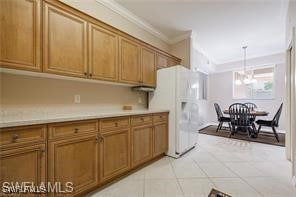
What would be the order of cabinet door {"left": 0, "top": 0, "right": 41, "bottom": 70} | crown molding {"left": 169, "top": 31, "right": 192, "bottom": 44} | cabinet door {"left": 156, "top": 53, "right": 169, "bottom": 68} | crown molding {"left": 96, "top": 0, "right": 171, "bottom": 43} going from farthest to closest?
crown molding {"left": 169, "top": 31, "right": 192, "bottom": 44} < cabinet door {"left": 156, "top": 53, "right": 169, "bottom": 68} < crown molding {"left": 96, "top": 0, "right": 171, "bottom": 43} < cabinet door {"left": 0, "top": 0, "right": 41, "bottom": 70}

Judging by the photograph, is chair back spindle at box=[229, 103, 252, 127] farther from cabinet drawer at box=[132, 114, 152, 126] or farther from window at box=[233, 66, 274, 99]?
cabinet drawer at box=[132, 114, 152, 126]

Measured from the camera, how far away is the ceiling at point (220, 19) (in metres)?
2.82

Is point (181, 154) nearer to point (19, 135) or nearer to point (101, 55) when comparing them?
point (101, 55)

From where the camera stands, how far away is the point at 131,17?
3172 mm

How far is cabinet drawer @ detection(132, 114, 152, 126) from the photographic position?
92.5 inches

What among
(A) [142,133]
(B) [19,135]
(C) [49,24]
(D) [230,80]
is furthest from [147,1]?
(D) [230,80]

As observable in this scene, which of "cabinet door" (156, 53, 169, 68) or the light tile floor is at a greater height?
"cabinet door" (156, 53, 169, 68)

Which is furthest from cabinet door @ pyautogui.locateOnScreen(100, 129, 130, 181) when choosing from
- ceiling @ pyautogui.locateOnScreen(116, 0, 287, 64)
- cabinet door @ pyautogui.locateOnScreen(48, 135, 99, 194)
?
ceiling @ pyautogui.locateOnScreen(116, 0, 287, 64)

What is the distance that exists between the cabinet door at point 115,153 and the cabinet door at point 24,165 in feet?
2.14

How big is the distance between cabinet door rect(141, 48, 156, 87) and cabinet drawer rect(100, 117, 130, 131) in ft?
3.34

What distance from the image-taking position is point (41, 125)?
4.49 ft

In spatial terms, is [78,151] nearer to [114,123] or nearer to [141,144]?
[114,123]

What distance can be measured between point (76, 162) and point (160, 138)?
1.61 meters

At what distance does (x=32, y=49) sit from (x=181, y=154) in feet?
9.55
